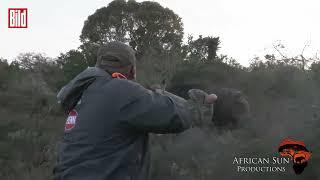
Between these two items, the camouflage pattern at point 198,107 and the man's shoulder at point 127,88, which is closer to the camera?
the man's shoulder at point 127,88

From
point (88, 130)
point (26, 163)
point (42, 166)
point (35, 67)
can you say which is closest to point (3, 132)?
point (26, 163)

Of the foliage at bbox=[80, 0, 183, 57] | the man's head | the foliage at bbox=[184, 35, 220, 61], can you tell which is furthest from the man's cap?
the foliage at bbox=[80, 0, 183, 57]

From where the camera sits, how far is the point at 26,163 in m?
12.9

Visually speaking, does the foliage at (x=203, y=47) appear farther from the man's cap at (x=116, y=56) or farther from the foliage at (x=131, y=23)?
the man's cap at (x=116, y=56)

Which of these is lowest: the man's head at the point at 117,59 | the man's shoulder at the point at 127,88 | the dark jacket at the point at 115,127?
the dark jacket at the point at 115,127

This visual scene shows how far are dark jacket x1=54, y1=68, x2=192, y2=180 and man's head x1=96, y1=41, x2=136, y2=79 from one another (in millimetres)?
93

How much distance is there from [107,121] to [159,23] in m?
31.3

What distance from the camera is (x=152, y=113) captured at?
2.70 m

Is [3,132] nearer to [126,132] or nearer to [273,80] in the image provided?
[273,80]

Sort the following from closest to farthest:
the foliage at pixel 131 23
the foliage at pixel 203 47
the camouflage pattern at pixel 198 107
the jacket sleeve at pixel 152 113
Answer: the jacket sleeve at pixel 152 113 → the camouflage pattern at pixel 198 107 → the foliage at pixel 203 47 → the foliage at pixel 131 23

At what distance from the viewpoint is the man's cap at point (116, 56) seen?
2.93 metres

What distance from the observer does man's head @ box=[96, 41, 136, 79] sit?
115 inches

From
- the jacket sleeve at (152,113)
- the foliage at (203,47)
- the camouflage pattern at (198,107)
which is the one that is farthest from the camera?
the foliage at (203,47)

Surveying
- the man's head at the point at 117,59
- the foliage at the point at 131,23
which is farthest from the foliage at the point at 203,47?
the man's head at the point at 117,59
